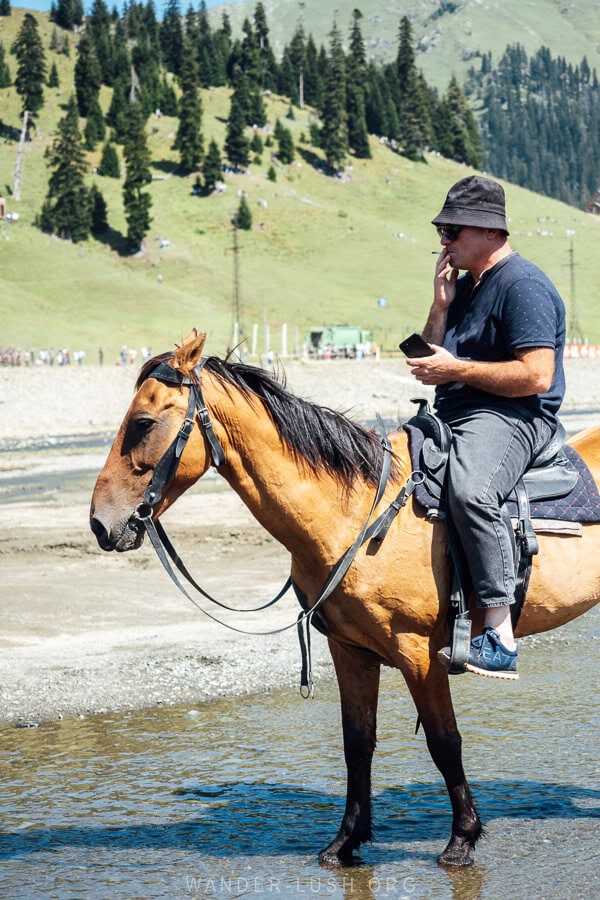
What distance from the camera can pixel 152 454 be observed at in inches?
223

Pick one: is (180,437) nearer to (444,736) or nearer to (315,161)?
(444,736)

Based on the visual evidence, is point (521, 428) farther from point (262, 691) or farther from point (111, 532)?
point (262, 691)

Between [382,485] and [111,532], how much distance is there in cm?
132

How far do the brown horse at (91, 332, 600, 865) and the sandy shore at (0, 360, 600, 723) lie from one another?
0.53m

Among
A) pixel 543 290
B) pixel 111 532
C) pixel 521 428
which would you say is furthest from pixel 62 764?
pixel 543 290

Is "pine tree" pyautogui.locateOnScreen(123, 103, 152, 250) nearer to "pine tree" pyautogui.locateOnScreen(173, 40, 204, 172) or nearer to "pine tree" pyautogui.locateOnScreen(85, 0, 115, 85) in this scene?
"pine tree" pyautogui.locateOnScreen(173, 40, 204, 172)

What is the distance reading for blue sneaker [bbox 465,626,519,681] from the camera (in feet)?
18.7

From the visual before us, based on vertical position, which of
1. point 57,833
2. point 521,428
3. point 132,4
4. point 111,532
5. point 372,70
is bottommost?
point 57,833

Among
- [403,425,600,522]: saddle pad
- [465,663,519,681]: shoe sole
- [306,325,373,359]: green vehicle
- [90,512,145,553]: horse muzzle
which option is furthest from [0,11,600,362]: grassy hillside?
[465,663,519,681]: shoe sole

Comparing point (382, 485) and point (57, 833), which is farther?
point (57, 833)

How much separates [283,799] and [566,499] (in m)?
2.56

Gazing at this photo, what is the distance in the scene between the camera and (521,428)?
5809mm

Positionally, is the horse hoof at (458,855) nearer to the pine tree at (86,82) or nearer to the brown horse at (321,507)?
the brown horse at (321,507)

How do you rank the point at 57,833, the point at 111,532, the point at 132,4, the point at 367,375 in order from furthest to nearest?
the point at 132,4 → the point at 367,375 → the point at 57,833 → the point at 111,532
